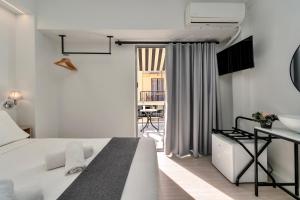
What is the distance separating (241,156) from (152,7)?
2.55 m

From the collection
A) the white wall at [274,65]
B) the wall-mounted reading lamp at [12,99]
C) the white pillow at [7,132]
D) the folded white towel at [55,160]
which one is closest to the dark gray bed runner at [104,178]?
the folded white towel at [55,160]

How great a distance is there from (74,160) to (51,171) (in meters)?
0.17

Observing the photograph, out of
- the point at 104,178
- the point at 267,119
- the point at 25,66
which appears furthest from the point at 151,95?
the point at 104,178

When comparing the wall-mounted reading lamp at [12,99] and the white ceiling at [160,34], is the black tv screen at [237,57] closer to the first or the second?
the white ceiling at [160,34]

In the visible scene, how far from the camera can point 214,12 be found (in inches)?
108

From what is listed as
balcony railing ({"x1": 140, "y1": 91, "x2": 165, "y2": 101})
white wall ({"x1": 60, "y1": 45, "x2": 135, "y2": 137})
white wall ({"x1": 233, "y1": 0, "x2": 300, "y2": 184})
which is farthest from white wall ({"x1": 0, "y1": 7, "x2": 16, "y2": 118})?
balcony railing ({"x1": 140, "y1": 91, "x2": 165, "y2": 101})

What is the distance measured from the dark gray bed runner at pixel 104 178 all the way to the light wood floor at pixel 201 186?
90 centimetres

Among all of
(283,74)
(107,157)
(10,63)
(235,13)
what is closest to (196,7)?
(235,13)

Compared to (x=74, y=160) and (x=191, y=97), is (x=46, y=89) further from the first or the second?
(x=191, y=97)

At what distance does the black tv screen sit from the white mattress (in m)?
1.82

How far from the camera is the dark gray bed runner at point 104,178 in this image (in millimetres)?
967

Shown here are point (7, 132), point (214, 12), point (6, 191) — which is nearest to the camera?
point (6, 191)

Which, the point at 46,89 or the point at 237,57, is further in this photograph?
the point at 46,89

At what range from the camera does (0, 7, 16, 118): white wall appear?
2.55 metres
